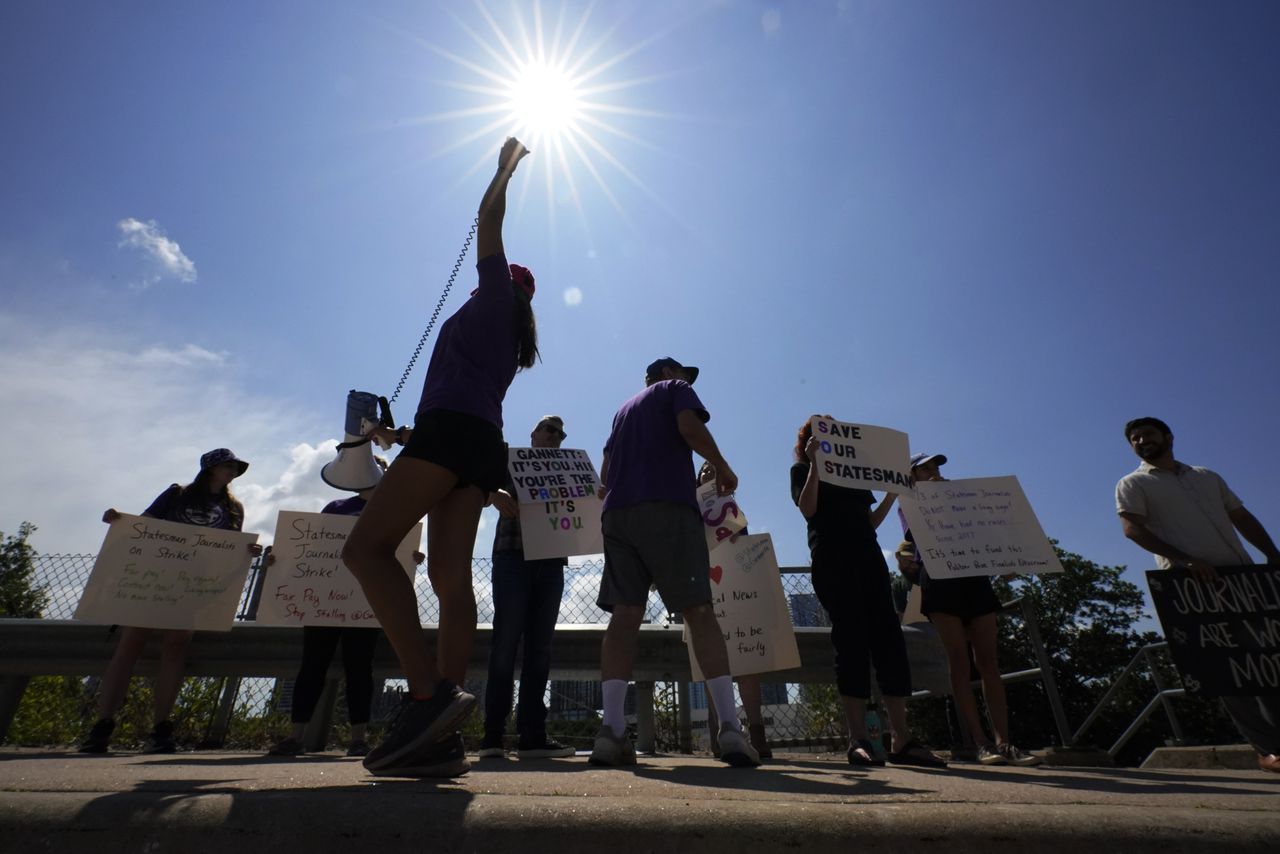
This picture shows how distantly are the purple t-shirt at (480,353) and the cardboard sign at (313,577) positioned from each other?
6.52 ft

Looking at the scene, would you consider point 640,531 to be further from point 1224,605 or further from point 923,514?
point 1224,605

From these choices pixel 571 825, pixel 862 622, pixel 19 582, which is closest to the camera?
pixel 571 825

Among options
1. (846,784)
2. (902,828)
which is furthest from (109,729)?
(902,828)

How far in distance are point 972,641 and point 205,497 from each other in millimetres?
5181

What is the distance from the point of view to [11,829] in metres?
1.15

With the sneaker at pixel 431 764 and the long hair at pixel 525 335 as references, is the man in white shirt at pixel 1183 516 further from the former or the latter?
the sneaker at pixel 431 764

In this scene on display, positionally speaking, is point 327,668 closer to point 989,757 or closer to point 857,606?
point 857,606

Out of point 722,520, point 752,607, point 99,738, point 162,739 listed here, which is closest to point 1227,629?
point 752,607

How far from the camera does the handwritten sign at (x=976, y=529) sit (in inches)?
169

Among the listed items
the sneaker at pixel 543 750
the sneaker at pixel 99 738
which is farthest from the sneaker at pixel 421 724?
the sneaker at pixel 99 738

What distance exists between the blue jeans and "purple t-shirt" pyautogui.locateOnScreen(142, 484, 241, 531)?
2118 millimetres

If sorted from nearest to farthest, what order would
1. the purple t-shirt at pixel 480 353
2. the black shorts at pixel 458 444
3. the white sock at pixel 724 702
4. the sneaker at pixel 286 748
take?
the black shorts at pixel 458 444 → the purple t-shirt at pixel 480 353 → the white sock at pixel 724 702 → the sneaker at pixel 286 748

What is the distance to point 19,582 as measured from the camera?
23.3 metres

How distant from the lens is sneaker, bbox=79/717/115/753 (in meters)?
3.85
